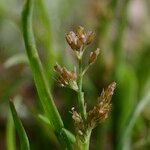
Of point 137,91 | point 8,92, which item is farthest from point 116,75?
point 8,92

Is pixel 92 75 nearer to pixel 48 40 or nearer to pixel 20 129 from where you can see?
pixel 48 40

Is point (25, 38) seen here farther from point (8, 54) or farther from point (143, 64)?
point (8, 54)

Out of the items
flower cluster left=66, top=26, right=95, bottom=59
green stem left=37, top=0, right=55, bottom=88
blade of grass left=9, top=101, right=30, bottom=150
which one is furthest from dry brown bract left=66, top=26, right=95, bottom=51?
green stem left=37, top=0, right=55, bottom=88

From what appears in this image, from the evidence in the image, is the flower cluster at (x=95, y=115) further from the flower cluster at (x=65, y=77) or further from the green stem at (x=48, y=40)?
the green stem at (x=48, y=40)

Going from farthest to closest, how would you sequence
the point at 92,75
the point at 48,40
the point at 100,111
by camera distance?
the point at 92,75 < the point at 48,40 < the point at 100,111

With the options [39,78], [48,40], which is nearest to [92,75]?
[48,40]

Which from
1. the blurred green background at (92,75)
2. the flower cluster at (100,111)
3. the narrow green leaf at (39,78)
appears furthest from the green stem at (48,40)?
A: the flower cluster at (100,111)

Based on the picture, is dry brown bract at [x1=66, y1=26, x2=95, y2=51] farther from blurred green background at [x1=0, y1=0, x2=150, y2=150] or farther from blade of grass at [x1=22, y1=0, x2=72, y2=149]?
blurred green background at [x1=0, y1=0, x2=150, y2=150]

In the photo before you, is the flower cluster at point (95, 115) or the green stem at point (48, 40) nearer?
the flower cluster at point (95, 115)
